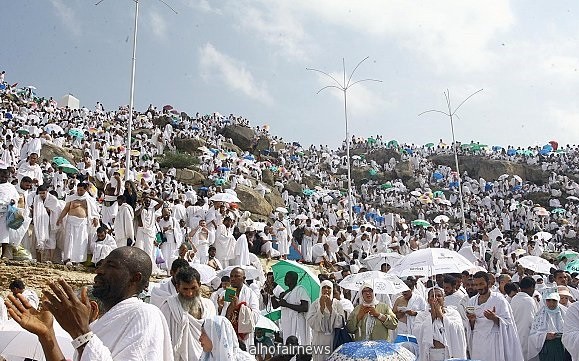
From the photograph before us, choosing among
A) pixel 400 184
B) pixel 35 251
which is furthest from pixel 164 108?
pixel 35 251

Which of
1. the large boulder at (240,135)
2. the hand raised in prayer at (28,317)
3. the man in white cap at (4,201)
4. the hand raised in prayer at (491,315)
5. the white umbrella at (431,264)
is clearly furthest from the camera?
the large boulder at (240,135)

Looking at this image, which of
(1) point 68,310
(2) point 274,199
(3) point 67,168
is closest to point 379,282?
(1) point 68,310

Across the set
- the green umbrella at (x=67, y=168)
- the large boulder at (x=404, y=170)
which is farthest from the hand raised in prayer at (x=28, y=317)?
the large boulder at (x=404, y=170)

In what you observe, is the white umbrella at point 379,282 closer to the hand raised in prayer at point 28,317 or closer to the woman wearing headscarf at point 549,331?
the woman wearing headscarf at point 549,331

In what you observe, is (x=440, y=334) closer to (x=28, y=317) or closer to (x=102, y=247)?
(x=28, y=317)

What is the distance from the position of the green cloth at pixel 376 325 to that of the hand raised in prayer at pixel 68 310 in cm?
497

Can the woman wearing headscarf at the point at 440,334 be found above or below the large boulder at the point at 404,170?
below

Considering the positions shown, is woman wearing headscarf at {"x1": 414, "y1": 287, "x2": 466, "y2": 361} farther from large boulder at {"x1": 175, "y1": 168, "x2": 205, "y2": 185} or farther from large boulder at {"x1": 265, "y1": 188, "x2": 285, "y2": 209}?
large boulder at {"x1": 175, "y1": 168, "x2": 205, "y2": 185}

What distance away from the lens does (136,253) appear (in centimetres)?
299

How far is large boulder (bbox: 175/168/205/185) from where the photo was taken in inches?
1179

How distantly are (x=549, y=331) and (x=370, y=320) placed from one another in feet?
7.08

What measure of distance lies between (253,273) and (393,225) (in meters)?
19.5

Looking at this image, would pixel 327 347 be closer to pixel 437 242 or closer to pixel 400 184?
pixel 437 242

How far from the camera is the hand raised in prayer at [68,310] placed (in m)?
2.38
